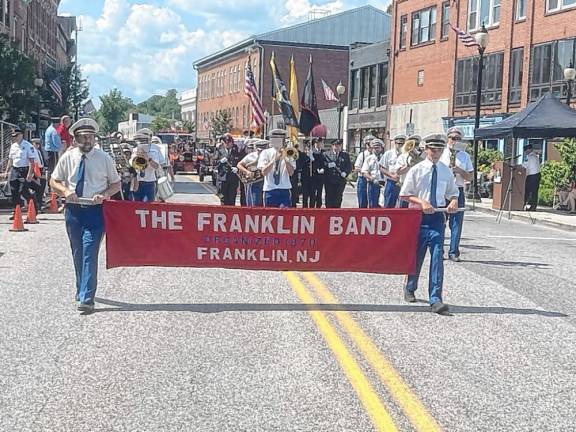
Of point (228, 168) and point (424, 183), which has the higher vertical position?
point (424, 183)

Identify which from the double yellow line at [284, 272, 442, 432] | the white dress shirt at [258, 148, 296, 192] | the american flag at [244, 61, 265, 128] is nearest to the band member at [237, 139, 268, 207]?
the white dress shirt at [258, 148, 296, 192]

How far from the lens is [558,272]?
1176 centimetres

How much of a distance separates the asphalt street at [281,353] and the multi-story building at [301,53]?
58978mm

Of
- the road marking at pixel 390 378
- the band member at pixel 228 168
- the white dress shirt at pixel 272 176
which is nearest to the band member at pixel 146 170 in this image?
the white dress shirt at pixel 272 176

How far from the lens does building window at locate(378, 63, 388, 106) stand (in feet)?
166

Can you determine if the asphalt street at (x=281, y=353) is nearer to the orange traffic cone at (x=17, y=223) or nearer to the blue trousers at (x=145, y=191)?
the blue trousers at (x=145, y=191)

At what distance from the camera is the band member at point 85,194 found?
8109 mm

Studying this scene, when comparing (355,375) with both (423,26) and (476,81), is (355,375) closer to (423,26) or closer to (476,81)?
(476,81)

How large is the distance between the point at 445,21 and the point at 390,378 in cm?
3915

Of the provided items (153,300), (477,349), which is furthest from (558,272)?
(153,300)

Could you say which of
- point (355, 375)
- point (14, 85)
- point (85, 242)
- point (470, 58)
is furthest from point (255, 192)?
point (470, 58)

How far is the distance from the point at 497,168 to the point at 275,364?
21632 millimetres

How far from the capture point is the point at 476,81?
39.1 metres

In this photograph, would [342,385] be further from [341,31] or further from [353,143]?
[341,31]
